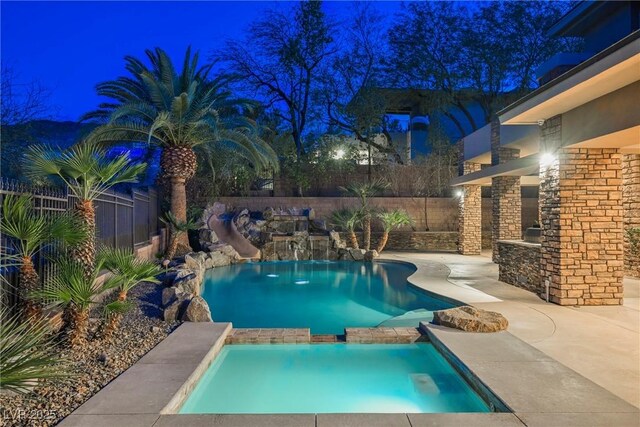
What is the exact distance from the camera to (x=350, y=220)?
16.6m

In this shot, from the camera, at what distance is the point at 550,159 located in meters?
7.55

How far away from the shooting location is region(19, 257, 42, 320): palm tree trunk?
449cm

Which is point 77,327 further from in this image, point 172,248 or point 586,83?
point 172,248

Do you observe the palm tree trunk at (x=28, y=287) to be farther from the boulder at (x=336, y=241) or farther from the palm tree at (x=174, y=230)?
the boulder at (x=336, y=241)

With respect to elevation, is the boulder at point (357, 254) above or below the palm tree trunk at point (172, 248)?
below

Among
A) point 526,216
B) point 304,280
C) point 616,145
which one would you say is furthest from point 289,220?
point 616,145

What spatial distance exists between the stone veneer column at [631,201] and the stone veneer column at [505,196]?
2.97 metres

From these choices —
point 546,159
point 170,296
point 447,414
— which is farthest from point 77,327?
point 546,159

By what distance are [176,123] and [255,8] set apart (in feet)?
42.9

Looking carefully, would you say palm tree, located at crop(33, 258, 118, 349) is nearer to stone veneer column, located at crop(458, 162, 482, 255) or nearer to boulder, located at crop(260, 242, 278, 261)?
boulder, located at crop(260, 242, 278, 261)

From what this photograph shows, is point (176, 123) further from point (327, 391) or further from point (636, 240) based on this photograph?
point (636, 240)

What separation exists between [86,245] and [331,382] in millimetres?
3558

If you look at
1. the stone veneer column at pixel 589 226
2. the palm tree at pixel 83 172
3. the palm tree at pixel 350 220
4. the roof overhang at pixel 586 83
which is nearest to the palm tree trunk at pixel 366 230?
the palm tree at pixel 350 220

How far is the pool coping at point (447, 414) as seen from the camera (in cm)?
322
